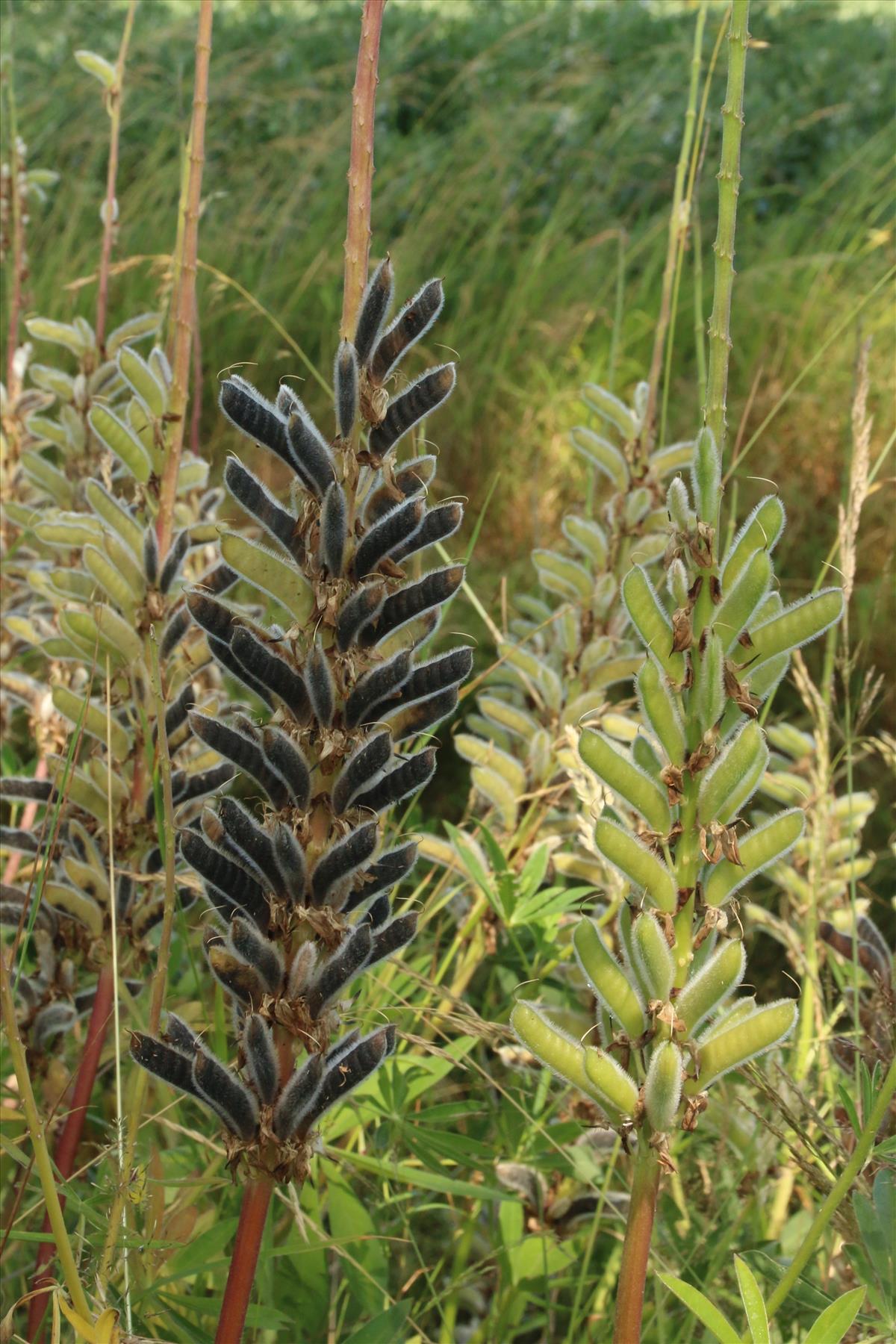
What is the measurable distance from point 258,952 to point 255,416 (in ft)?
1.09

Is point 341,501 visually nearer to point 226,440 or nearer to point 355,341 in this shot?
point 355,341

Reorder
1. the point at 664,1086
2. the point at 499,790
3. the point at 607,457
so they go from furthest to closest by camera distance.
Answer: the point at 607,457 → the point at 499,790 → the point at 664,1086

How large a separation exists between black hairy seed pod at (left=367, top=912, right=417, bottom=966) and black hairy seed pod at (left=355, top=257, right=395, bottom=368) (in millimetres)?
365

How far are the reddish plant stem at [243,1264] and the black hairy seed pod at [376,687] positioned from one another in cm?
30

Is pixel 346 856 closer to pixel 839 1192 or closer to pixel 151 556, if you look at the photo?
pixel 839 1192

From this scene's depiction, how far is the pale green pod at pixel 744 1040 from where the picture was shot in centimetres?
82

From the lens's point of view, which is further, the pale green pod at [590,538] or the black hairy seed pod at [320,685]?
the pale green pod at [590,538]

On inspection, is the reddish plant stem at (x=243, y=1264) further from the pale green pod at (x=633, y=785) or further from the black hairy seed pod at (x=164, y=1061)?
the pale green pod at (x=633, y=785)

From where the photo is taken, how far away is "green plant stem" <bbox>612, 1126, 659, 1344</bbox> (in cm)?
83

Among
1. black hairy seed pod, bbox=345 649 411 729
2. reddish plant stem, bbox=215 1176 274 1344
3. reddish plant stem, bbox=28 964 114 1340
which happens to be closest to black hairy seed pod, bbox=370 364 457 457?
black hairy seed pod, bbox=345 649 411 729

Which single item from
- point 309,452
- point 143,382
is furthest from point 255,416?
point 143,382

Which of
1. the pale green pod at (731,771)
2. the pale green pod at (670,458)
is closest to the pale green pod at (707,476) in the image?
the pale green pod at (731,771)

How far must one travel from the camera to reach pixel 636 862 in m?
0.83

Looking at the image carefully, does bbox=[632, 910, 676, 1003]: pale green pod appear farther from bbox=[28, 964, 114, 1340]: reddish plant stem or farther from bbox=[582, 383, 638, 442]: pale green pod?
bbox=[582, 383, 638, 442]: pale green pod
